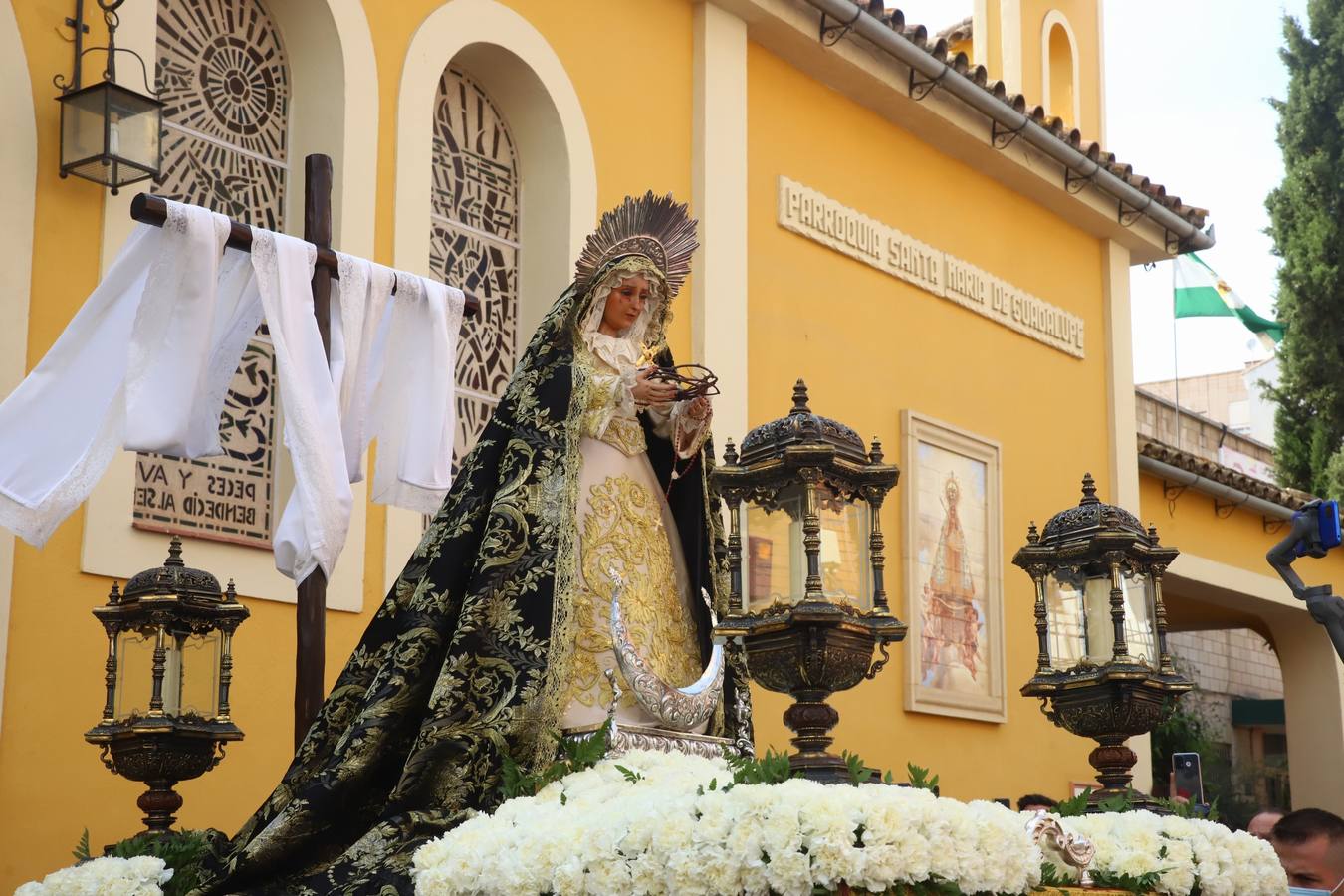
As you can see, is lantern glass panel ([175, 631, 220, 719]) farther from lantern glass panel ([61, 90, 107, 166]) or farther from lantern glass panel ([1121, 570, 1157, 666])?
lantern glass panel ([1121, 570, 1157, 666])

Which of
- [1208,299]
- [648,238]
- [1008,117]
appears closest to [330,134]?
[648,238]

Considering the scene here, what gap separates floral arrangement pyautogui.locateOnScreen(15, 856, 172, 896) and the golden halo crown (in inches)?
77.9

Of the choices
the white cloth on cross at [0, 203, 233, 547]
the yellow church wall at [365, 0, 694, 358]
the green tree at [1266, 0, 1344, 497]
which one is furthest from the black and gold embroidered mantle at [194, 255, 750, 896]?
the green tree at [1266, 0, 1344, 497]

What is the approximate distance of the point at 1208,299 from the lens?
599 inches

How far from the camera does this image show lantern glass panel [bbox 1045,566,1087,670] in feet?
17.3

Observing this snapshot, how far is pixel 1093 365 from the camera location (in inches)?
471

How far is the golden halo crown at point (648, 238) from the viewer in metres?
4.93

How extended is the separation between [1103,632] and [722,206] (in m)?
4.08

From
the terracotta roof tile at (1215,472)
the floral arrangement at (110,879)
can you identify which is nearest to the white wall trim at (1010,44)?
the terracotta roof tile at (1215,472)

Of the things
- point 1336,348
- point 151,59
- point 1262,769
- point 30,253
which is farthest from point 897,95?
point 1262,769

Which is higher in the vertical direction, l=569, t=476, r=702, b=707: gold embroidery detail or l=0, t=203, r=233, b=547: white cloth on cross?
l=0, t=203, r=233, b=547: white cloth on cross

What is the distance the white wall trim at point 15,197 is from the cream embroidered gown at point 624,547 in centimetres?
218

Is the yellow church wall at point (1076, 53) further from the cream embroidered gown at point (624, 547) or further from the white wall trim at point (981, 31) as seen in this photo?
the cream embroidered gown at point (624, 547)

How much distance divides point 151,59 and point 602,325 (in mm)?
2398
